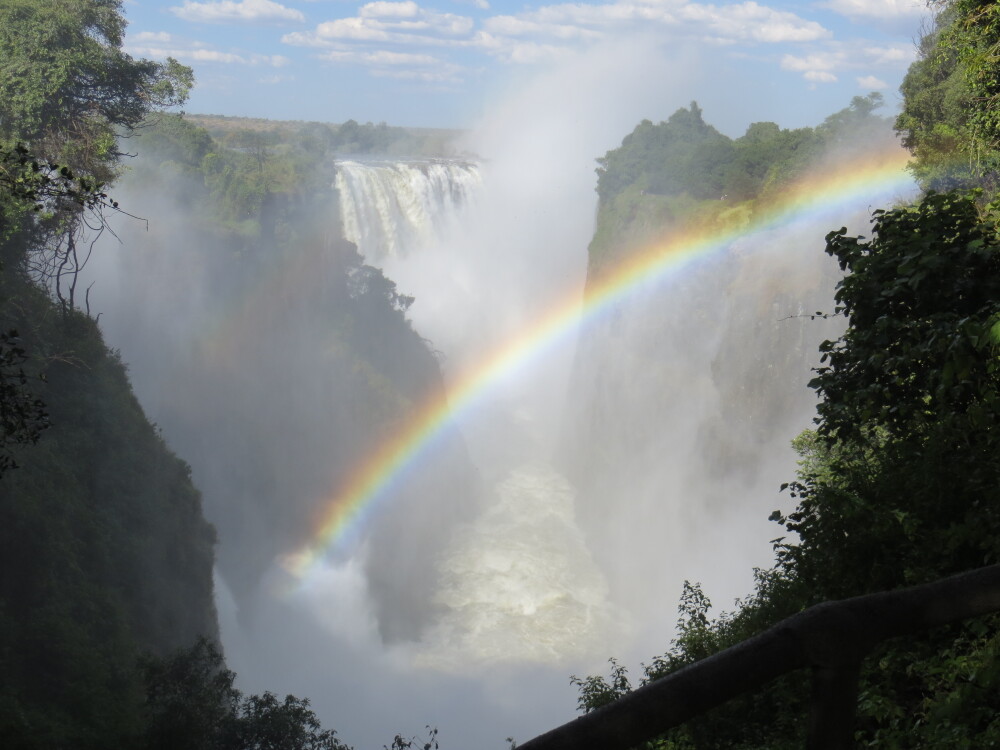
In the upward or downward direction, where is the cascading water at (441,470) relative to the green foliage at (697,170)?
downward

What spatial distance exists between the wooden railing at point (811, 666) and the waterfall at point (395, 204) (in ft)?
166

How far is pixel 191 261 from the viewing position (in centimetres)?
3916

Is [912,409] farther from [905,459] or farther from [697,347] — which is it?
[697,347]

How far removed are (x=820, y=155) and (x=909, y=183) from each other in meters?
10.2

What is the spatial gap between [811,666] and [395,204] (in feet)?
178

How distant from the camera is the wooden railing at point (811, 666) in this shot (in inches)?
61.4

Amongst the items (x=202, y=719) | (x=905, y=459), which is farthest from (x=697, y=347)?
(x=905, y=459)

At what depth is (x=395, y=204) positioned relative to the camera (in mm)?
54312

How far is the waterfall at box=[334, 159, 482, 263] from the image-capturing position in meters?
51.8

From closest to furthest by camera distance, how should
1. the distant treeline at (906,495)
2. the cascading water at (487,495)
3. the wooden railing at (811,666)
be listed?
the wooden railing at (811,666), the distant treeline at (906,495), the cascading water at (487,495)

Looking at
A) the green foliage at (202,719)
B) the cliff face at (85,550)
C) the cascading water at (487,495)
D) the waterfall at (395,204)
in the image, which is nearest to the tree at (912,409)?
the green foliage at (202,719)

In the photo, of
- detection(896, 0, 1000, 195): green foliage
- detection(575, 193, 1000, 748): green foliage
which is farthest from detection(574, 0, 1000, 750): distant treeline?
detection(896, 0, 1000, 195): green foliage

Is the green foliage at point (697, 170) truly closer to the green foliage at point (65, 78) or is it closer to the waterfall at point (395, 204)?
the waterfall at point (395, 204)

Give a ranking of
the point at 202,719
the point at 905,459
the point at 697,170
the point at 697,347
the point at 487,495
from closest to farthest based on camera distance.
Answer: the point at 905,459 < the point at 202,719 < the point at 697,347 < the point at 697,170 < the point at 487,495
